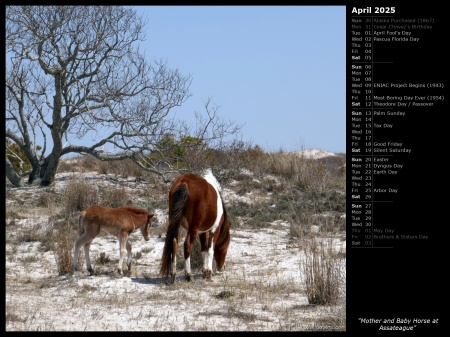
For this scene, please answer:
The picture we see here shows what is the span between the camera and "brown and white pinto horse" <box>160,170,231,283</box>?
10258 mm

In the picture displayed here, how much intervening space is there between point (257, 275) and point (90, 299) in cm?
293

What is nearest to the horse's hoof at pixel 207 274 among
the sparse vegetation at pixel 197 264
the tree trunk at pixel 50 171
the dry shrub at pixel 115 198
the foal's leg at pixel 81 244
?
the sparse vegetation at pixel 197 264

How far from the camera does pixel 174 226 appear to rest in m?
10.3

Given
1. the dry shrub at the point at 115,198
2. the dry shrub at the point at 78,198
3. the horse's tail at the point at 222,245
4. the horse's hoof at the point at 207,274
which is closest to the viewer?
the horse's hoof at the point at 207,274

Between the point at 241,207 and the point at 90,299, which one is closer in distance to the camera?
the point at 90,299

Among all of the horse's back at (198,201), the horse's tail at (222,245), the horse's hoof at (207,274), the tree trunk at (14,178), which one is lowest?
the horse's hoof at (207,274)

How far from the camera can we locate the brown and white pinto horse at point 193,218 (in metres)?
10.3

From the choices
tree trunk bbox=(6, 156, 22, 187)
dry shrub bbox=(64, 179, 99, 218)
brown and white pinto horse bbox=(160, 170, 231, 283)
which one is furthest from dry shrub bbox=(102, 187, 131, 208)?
brown and white pinto horse bbox=(160, 170, 231, 283)

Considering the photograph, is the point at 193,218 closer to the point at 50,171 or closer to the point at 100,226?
the point at 100,226

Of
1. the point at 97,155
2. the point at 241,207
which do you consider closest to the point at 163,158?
the point at 97,155

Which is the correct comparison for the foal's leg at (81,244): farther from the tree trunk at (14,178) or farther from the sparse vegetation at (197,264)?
the tree trunk at (14,178)

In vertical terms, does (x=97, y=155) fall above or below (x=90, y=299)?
above
